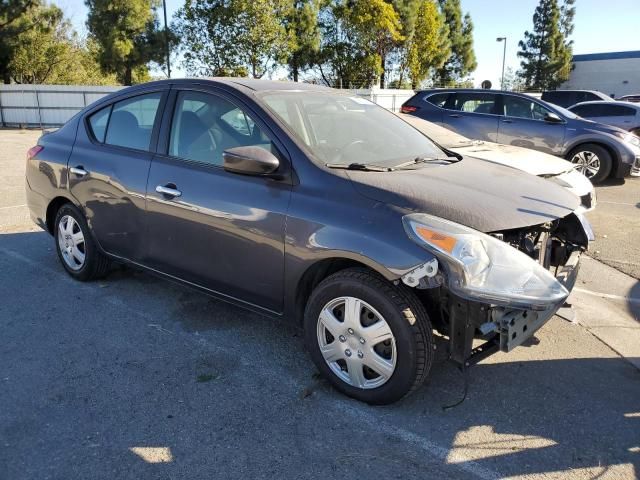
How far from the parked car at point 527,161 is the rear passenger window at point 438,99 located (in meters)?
3.73

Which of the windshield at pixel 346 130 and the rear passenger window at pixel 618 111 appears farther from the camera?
the rear passenger window at pixel 618 111

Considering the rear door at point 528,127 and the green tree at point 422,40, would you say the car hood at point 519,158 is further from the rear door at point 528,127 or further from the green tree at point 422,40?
the green tree at point 422,40

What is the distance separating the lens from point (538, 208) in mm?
3189

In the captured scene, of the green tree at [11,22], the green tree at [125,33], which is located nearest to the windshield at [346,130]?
the green tree at [11,22]

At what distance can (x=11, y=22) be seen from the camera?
28.7 m

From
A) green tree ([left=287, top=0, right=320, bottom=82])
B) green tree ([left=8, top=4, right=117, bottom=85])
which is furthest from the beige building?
green tree ([left=8, top=4, right=117, bottom=85])

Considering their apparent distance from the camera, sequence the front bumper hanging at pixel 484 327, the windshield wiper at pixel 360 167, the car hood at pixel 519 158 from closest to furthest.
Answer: the front bumper hanging at pixel 484 327, the windshield wiper at pixel 360 167, the car hood at pixel 519 158

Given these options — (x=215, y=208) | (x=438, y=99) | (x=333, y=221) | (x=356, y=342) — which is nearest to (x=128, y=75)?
(x=438, y=99)

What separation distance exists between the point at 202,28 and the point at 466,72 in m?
28.7

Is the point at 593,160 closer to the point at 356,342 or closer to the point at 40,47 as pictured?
the point at 356,342

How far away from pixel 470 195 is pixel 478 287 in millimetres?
669

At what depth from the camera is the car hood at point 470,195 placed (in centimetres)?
288

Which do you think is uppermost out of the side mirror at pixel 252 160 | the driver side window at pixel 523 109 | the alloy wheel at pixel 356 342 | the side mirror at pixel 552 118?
the driver side window at pixel 523 109

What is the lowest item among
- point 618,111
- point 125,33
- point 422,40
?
point 618,111
